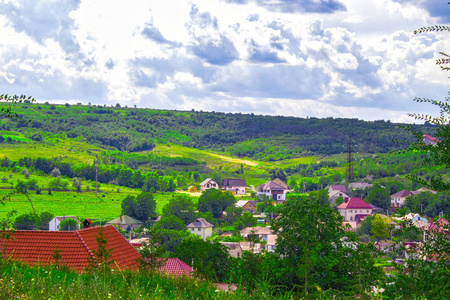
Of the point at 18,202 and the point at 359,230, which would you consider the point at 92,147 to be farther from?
the point at 359,230

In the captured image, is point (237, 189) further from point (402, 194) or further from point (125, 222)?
point (125, 222)

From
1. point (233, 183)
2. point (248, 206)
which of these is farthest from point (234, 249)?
point (233, 183)

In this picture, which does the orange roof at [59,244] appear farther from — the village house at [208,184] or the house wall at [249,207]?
the village house at [208,184]

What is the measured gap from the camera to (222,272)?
31250 mm

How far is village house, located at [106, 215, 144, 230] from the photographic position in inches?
2524

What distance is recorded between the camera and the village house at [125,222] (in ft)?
210

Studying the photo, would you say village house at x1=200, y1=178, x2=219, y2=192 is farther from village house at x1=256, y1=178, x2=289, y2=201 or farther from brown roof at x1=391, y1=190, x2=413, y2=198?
brown roof at x1=391, y1=190, x2=413, y2=198

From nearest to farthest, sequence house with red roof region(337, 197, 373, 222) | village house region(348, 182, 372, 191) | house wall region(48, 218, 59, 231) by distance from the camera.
A: house wall region(48, 218, 59, 231), house with red roof region(337, 197, 373, 222), village house region(348, 182, 372, 191)

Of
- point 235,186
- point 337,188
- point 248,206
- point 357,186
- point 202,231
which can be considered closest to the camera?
point 202,231

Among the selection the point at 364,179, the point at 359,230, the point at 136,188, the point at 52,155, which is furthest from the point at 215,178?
the point at 359,230

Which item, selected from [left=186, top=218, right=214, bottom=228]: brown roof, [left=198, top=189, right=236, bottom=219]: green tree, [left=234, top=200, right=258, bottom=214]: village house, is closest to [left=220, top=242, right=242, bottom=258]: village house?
[left=186, top=218, right=214, bottom=228]: brown roof

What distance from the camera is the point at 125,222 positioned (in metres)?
65.4

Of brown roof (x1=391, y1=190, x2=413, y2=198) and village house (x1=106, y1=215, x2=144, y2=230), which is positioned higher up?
brown roof (x1=391, y1=190, x2=413, y2=198)

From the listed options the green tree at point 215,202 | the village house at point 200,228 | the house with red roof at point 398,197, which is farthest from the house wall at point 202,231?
the house with red roof at point 398,197
